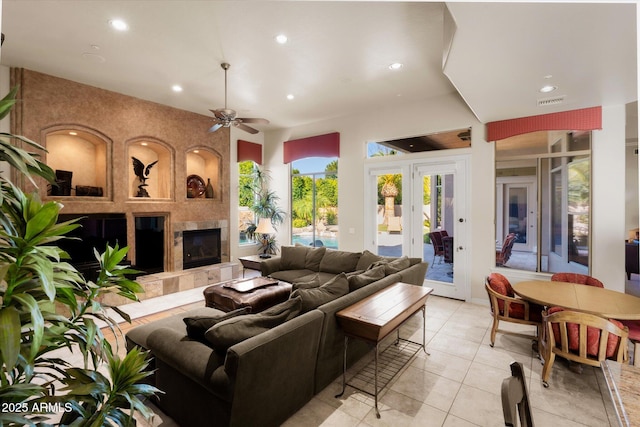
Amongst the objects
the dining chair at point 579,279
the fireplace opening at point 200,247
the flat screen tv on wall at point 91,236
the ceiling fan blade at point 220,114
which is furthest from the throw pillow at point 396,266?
the flat screen tv on wall at point 91,236

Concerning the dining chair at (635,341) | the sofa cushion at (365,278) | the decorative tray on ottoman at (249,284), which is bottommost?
the dining chair at (635,341)

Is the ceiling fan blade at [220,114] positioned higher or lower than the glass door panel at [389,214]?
higher

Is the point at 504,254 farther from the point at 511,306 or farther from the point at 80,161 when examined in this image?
the point at 80,161

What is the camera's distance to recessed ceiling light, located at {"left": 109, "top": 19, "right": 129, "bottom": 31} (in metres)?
3.08

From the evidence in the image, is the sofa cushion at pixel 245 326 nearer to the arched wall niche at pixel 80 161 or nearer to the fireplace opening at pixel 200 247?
the arched wall niche at pixel 80 161

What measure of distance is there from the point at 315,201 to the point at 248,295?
142 inches

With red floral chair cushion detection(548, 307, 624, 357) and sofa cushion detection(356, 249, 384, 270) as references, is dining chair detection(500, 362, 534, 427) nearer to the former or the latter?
red floral chair cushion detection(548, 307, 624, 357)

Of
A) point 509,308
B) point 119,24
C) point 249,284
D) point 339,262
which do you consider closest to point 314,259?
point 339,262

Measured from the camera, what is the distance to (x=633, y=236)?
6.19 m

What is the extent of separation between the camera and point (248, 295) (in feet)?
12.5

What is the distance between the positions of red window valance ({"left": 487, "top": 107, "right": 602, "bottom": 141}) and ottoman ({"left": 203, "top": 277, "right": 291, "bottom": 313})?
3890 mm

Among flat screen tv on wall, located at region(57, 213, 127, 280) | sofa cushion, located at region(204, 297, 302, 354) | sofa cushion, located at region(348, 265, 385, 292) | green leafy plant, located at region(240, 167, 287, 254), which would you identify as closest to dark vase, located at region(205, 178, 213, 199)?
green leafy plant, located at region(240, 167, 287, 254)

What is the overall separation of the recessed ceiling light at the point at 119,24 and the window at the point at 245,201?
4176 millimetres

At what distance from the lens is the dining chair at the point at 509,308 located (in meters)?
3.14
